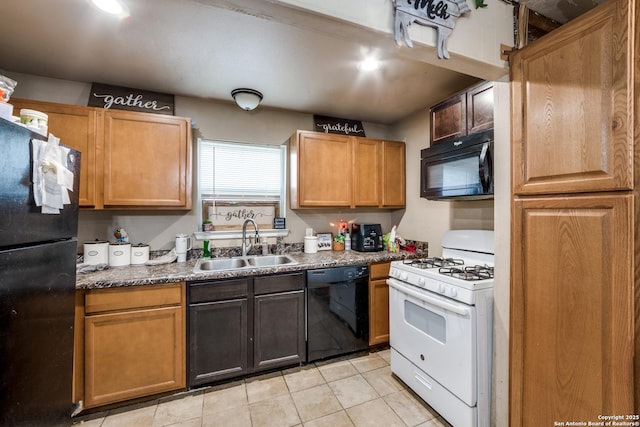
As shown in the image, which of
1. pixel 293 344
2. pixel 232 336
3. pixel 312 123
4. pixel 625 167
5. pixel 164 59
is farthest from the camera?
pixel 312 123

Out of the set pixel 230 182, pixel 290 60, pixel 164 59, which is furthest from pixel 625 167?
pixel 230 182

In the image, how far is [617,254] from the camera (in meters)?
0.99

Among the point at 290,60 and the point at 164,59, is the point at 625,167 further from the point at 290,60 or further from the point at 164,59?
the point at 164,59

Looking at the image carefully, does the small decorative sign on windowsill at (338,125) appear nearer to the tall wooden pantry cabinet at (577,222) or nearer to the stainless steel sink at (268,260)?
the stainless steel sink at (268,260)

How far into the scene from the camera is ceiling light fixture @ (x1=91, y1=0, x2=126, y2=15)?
4.35ft

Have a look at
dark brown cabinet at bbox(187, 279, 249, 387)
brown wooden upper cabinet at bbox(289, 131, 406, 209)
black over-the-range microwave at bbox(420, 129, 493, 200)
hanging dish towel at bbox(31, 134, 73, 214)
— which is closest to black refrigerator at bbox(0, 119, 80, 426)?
hanging dish towel at bbox(31, 134, 73, 214)

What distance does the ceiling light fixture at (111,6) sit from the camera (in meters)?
1.33

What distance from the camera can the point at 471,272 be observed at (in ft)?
5.99

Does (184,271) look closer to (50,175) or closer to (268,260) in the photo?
(268,260)

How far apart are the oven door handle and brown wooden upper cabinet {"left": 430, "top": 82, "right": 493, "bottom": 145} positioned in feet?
3.95

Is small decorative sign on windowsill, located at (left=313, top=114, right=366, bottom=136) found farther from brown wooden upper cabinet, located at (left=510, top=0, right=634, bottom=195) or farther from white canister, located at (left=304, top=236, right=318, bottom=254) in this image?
brown wooden upper cabinet, located at (left=510, top=0, right=634, bottom=195)

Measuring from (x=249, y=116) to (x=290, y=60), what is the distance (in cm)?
105

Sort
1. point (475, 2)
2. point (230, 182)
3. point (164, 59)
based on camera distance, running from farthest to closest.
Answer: point (230, 182)
point (164, 59)
point (475, 2)

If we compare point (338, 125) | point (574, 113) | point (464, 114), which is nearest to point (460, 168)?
point (464, 114)
